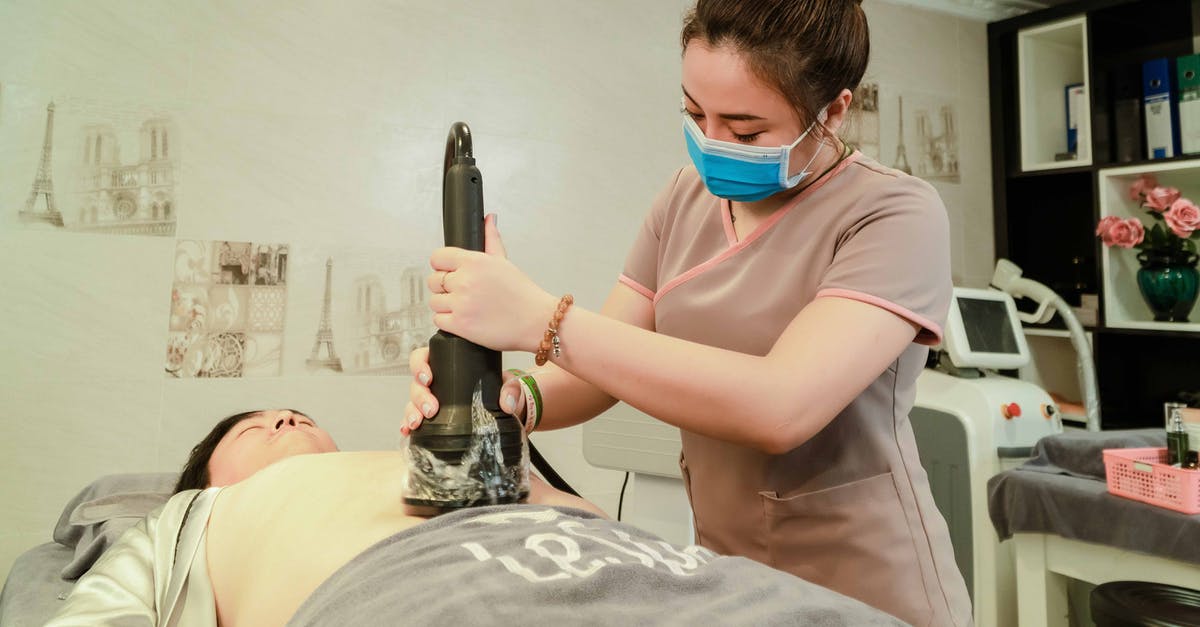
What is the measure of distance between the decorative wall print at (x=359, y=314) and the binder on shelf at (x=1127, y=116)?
2.74m

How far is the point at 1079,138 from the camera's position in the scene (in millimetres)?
3395

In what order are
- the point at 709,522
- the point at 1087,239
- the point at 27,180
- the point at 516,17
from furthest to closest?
1. the point at 1087,239
2. the point at 516,17
3. the point at 27,180
4. the point at 709,522

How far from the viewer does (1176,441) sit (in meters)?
1.83

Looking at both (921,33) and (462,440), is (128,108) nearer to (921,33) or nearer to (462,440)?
(462,440)

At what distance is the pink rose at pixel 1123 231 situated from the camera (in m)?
3.05

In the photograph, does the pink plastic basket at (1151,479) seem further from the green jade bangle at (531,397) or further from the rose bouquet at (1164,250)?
the green jade bangle at (531,397)

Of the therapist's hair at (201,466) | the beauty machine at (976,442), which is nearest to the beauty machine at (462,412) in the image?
the therapist's hair at (201,466)

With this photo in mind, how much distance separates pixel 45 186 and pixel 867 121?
112 inches

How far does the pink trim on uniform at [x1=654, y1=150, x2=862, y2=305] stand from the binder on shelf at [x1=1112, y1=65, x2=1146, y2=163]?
2.81m

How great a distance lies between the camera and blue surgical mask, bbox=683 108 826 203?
0.99 m

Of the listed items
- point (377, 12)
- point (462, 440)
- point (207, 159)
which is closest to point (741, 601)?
point (462, 440)

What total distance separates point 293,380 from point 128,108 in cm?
83

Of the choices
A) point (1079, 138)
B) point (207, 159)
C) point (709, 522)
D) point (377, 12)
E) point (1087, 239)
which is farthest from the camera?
point (1087, 239)

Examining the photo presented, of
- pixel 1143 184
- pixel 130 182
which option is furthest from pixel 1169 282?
pixel 130 182
